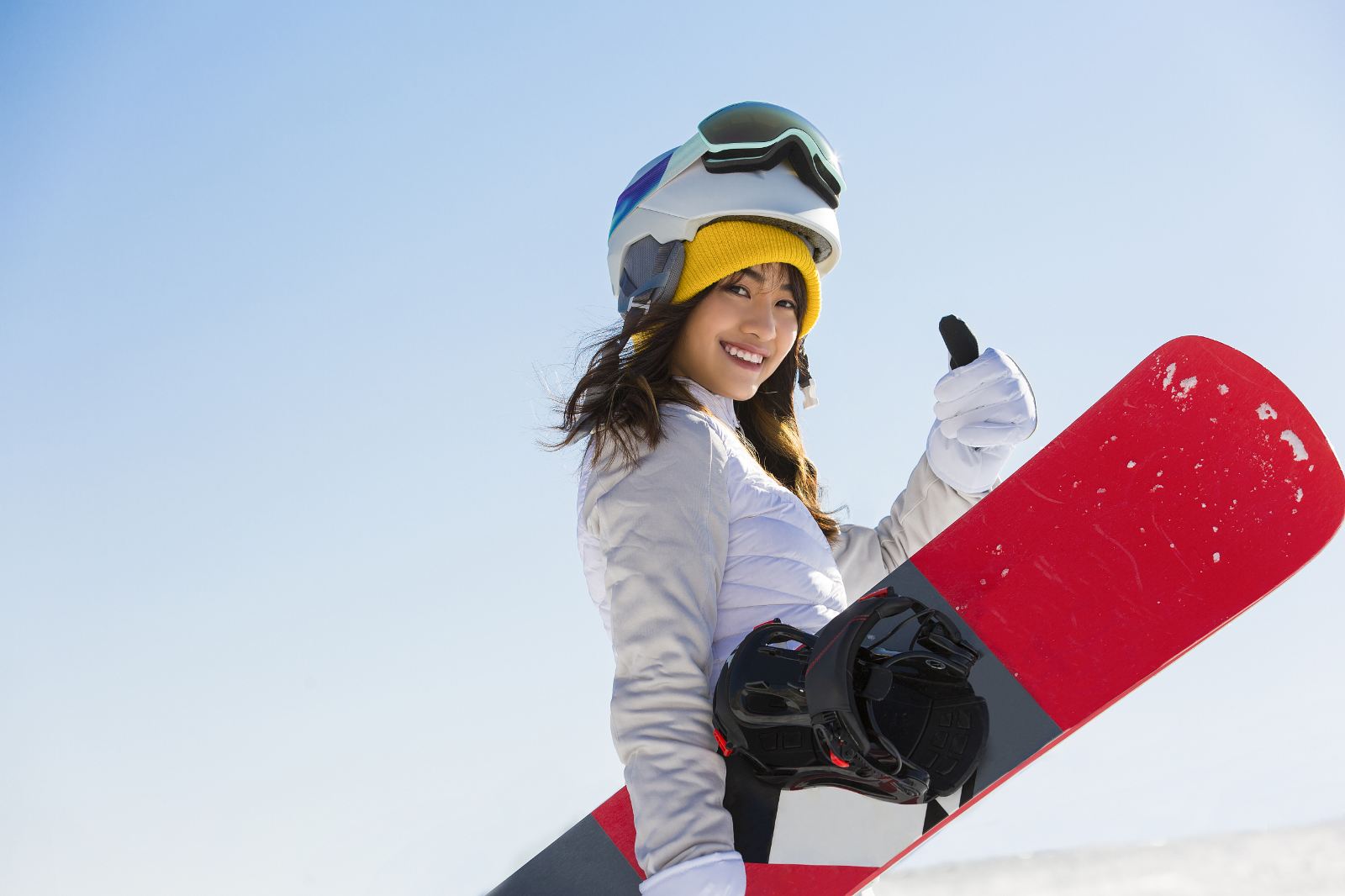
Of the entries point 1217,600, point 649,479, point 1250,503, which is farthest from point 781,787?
point 1250,503

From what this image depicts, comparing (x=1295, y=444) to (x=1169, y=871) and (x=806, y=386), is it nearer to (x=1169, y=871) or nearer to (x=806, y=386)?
(x=806, y=386)

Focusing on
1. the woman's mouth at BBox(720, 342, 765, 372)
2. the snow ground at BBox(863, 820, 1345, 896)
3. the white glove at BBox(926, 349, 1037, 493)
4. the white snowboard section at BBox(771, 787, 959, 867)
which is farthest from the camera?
the snow ground at BBox(863, 820, 1345, 896)

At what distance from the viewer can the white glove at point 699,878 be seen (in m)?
1.45

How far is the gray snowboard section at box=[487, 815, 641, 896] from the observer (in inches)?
73.9

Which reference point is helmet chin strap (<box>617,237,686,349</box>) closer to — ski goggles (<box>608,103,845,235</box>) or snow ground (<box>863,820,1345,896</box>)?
ski goggles (<box>608,103,845,235</box>)

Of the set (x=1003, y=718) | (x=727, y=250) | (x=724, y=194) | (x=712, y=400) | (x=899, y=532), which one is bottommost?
(x=1003, y=718)

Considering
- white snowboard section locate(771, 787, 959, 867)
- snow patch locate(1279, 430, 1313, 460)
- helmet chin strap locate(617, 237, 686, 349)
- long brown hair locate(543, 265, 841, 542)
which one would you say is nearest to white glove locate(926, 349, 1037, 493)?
long brown hair locate(543, 265, 841, 542)

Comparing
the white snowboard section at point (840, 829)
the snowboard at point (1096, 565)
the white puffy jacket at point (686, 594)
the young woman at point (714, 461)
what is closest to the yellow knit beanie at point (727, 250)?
the young woman at point (714, 461)

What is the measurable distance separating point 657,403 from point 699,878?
87 centimetres

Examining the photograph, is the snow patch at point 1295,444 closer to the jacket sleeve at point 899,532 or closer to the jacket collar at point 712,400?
the jacket sleeve at point 899,532

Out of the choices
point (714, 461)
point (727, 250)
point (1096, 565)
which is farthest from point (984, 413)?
point (714, 461)

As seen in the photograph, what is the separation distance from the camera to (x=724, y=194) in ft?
7.00

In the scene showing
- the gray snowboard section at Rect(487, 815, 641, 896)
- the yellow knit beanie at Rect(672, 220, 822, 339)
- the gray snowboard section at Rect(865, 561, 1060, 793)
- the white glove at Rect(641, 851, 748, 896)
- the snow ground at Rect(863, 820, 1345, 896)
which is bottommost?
the snow ground at Rect(863, 820, 1345, 896)

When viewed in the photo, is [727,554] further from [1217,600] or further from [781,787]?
[1217,600]
